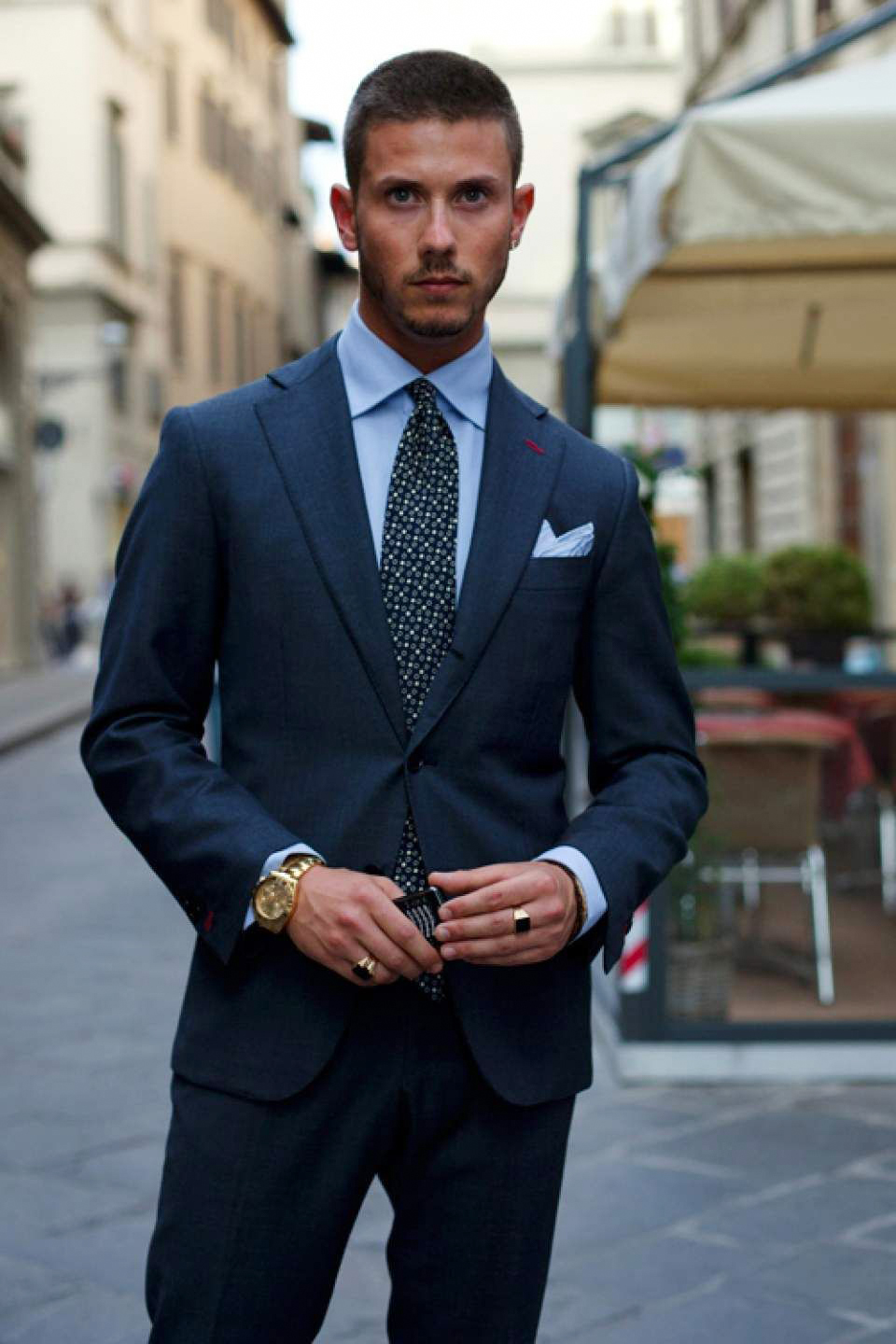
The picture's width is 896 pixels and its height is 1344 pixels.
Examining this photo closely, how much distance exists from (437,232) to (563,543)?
1.07 feet

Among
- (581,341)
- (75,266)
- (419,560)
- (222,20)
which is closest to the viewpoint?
(419,560)

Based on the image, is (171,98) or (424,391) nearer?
(424,391)

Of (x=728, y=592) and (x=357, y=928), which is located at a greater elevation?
(x=357, y=928)

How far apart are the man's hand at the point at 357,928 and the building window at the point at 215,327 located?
133 feet

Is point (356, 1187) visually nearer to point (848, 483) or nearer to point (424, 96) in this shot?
point (424, 96)

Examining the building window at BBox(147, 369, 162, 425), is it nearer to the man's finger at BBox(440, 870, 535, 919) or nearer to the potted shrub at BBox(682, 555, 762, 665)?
the potted shrub at BBox(682, 555, 762, 665)

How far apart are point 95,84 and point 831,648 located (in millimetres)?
26970

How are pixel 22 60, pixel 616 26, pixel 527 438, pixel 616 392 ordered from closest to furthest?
pixel 527 438 < pixel 616 392 < pixel 22 60 < pixel 616 26

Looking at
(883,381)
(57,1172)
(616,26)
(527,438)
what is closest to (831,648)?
(883,381)

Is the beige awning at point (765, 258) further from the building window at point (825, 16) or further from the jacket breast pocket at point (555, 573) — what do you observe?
the building window at point (825, 16)

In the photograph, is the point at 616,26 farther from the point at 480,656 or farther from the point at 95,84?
the point at 480,656

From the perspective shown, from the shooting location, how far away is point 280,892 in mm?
1794

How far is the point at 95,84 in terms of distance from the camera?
3266cm

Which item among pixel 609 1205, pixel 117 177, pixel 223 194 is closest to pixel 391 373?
pixel 609 1205
